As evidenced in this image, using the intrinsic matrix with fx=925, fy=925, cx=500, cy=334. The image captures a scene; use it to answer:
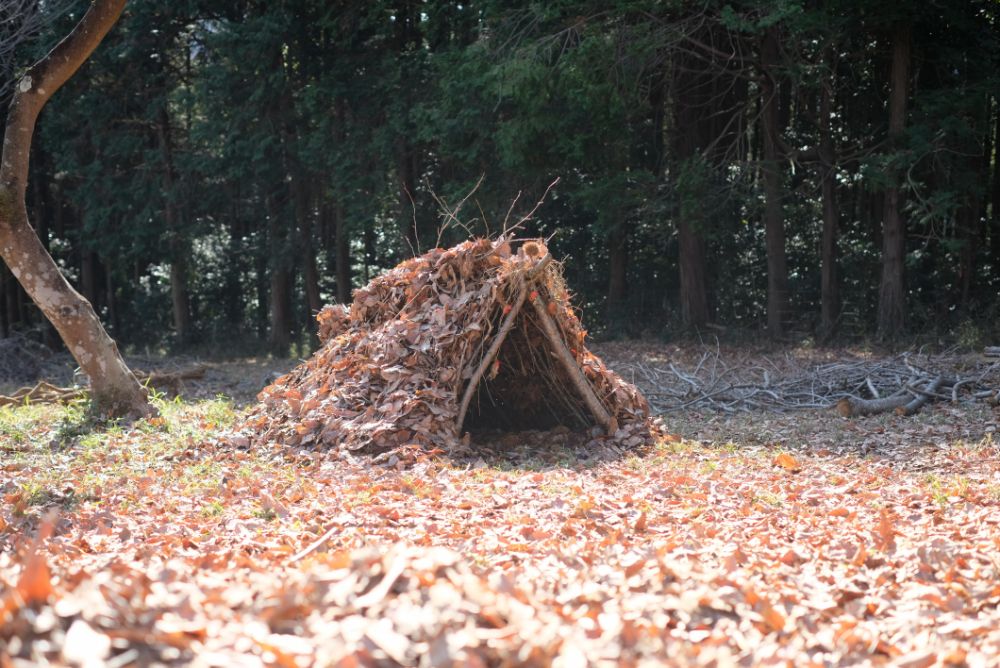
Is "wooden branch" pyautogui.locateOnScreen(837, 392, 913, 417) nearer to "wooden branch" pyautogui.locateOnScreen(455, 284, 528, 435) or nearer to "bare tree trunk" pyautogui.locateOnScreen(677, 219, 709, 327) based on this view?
"wooden branch" pyautogui.locateOnScreen(455, 284, 528, 435)

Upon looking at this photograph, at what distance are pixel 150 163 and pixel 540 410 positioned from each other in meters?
13.7

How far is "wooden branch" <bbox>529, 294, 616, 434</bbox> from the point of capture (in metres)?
7.12

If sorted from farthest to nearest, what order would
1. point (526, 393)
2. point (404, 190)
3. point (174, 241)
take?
point (174, 241), point (404, 190), point (526, 393)

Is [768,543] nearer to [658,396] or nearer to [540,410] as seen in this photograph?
[540,410]

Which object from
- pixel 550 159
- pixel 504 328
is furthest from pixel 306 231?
pixel 504 328

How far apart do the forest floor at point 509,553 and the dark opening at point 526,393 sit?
534 millimetres

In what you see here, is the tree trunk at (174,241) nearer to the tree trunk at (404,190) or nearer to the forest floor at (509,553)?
the tree trunk at (404,190)

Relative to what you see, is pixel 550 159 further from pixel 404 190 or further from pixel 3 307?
pixel 3 307

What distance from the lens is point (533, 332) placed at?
7.41 meters

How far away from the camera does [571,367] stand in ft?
23.8

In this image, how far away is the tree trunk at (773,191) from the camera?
13609 millimetres

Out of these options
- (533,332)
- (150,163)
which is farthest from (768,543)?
(150,163)

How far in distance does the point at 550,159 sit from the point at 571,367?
7.72 m

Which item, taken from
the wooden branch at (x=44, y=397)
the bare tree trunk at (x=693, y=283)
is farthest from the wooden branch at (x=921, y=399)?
the wooden branch at (x=44, y=397)
